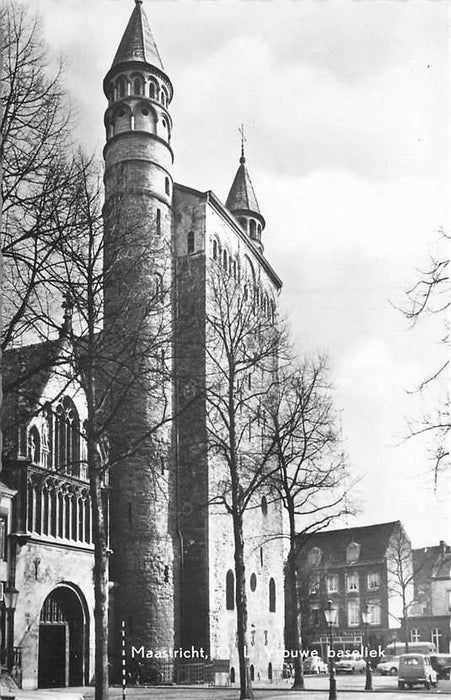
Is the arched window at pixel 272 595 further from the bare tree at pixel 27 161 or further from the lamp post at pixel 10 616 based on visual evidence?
the bare tree at pixel 27 161

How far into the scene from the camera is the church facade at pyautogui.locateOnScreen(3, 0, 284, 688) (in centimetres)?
2862

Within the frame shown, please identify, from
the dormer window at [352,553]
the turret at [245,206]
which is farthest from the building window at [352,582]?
the turret at [245,206]

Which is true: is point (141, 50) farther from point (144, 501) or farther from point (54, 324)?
point (54, 324)

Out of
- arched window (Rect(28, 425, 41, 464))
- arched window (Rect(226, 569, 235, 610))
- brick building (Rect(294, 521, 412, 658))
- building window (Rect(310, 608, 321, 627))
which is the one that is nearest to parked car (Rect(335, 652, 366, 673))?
building window (Rect(310, 608, 321, 627))

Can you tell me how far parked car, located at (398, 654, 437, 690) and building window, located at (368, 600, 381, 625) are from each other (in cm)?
3248

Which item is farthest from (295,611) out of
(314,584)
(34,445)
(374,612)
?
(314,584)

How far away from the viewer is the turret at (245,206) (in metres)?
52.0

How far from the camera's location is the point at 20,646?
2694 centimetres

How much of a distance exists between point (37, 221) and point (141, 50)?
26.4 metres

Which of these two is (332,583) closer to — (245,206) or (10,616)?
(245,206)

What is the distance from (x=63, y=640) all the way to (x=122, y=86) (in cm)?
2242

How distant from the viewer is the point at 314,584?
6888 centimetres

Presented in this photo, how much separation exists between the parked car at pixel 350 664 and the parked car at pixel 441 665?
7.27m

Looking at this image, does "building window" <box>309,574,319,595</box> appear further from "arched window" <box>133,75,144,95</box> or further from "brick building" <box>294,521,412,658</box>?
"arched window" <box>133,75,144,95</box>
